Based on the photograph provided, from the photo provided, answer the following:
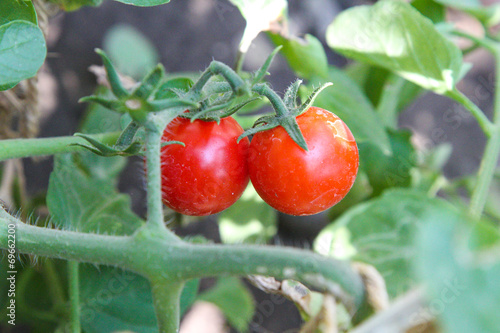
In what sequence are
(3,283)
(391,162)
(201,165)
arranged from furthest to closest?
(391,162) → (3,283) → (201,165)

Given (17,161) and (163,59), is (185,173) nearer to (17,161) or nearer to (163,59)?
(17,161)

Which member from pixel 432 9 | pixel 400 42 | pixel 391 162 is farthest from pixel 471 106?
pixel 432 9

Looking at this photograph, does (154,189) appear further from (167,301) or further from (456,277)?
(456,277)

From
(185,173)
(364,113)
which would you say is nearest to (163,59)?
(364,113)

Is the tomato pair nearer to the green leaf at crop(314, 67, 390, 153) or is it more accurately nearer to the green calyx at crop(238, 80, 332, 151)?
the green calyx at crop(238, 80, 332, 151)

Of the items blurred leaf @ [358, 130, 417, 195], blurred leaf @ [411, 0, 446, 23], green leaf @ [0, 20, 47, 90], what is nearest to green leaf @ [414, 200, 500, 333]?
green leaf @ [0, 20, 47, 90]

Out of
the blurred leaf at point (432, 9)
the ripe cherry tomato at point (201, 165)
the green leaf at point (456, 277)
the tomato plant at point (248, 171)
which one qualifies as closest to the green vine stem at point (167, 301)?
the tomato plant at point (248, 171)
